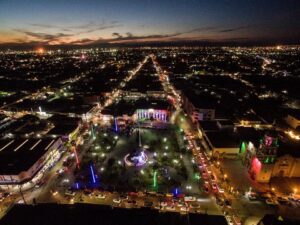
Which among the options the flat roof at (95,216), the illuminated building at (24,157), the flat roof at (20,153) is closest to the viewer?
the flat roof at (95,216)

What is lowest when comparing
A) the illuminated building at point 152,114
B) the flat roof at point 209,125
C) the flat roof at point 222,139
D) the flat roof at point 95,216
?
the illuminated building at point 152,114

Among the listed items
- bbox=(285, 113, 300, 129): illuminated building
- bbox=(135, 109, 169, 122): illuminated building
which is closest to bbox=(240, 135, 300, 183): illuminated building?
bbox=(285, 113, 300, 129): illuminated building

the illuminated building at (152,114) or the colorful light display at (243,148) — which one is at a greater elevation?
the colorful light display at (243,148)

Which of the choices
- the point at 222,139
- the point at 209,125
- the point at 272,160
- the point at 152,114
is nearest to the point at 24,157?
the point at 152,114

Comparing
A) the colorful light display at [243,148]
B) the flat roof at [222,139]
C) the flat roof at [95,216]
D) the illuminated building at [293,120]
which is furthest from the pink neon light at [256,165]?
the illuminated building at [293,120]

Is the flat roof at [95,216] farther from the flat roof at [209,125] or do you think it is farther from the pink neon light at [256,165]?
the flat roof at [209,125]

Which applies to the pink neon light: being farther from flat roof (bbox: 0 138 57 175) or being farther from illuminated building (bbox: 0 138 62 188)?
flat roof (bbox: 0 138 57 175)
